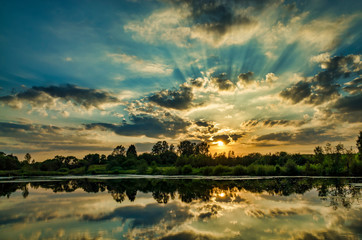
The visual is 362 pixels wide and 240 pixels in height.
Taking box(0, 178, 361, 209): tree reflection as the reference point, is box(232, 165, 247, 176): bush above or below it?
above

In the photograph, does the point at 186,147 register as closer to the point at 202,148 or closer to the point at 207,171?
the point at 202,148

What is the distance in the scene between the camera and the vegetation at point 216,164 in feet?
196

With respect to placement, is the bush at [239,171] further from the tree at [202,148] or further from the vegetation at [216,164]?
the tree at [202,148]

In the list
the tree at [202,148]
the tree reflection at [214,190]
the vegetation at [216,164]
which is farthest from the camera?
the tree at [202,148]

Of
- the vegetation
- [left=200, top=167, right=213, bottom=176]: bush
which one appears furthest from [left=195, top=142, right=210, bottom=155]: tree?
[left=200, top=167, right=213, bottom=176]: bush

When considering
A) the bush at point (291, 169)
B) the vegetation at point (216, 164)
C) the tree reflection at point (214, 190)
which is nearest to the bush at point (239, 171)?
the vegetation at point (216, 164)

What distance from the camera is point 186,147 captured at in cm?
16012

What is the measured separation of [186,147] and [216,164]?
66.7 metres

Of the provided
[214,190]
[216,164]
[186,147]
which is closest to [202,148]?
[186,147]

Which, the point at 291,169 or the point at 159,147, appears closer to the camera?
the point at 291,169

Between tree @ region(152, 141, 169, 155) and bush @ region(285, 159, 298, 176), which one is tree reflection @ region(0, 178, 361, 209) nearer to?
bush @ region(285, 159, 298, 176)

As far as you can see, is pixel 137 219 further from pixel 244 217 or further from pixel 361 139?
pixel 361 139

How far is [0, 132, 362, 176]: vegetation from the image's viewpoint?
5988 cm

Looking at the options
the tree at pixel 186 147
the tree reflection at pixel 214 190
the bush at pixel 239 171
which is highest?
the tree at pixel 186 147
